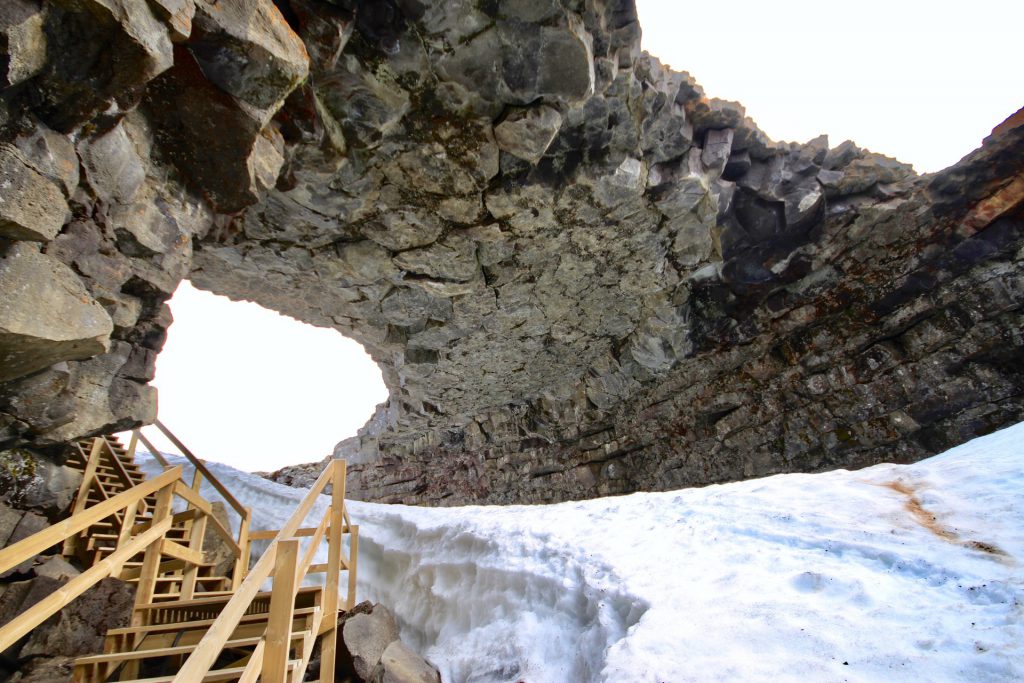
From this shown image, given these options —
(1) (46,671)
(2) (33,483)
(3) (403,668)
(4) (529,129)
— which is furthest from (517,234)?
(1) (46,671)

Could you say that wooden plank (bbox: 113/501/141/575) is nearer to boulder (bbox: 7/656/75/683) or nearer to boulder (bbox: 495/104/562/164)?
boulder (bbox: 7/656/75/683)

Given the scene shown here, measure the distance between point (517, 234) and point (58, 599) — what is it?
18.0 ft

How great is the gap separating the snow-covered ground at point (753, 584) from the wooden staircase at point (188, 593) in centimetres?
120

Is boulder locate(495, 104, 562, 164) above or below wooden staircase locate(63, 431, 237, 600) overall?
above

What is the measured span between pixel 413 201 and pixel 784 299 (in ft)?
20.1

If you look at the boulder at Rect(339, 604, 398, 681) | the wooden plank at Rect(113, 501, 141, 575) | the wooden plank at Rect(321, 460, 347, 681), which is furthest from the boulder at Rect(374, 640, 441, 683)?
the wooden plank at Rect(113, 501, 141, 575)

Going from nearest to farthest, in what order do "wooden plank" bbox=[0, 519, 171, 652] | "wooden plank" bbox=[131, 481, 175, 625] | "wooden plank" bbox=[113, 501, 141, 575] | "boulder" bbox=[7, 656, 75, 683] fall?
1. "wooden plank" bbox=[0, 519, 171, 652]
2. "boulder" bbox=[7, 656, 75, 683]
3. "wooden plank" bbox=[131, 481, 175, 625]
4. "wooden plank" bbox=[113, 501, 141, 575]

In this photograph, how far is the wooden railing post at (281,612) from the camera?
2.02m

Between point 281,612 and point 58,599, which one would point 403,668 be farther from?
point 58,599

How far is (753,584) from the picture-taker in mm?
2770

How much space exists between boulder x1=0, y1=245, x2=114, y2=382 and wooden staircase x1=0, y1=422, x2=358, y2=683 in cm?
98

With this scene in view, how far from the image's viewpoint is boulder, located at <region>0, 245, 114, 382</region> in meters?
2.52

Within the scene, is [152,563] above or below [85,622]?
above

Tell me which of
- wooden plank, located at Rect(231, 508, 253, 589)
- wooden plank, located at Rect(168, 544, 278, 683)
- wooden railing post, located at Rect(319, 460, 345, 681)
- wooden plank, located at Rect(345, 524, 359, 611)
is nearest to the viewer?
wooden plank, located at Rect(168, 544, 278, 683)
